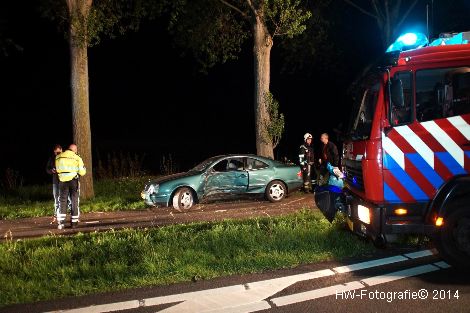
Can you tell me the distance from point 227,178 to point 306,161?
2875 mm

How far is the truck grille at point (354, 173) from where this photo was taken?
6.73 metres

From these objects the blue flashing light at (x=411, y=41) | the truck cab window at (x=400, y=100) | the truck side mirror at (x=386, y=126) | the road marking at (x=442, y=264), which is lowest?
the road marking at (x=442, y=264)

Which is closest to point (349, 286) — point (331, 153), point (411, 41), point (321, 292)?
point (321, 292)

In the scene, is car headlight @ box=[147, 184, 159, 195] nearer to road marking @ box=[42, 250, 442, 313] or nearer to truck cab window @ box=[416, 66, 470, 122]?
road marking @ box=[42, 250, 442, 313]

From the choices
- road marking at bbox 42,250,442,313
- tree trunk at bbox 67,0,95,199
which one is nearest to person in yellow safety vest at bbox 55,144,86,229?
tree trunk at bbox 67,0,95,199

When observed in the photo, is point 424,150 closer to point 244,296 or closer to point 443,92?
point 443,92

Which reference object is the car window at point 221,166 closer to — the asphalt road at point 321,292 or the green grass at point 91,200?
the green grass at point 91,200

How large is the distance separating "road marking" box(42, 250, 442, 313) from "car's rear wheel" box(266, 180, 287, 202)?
7.24 metres

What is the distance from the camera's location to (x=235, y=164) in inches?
534

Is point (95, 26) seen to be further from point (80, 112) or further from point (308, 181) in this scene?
point (308, 181)

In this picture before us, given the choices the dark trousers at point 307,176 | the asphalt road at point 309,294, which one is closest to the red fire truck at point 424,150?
the asphalt road at point 309,294

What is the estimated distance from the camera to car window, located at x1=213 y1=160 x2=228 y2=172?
1333 cm

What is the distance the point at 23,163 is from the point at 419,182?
30.1 meters

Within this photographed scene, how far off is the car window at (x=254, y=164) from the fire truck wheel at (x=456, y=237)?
7654mm
